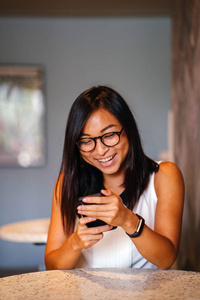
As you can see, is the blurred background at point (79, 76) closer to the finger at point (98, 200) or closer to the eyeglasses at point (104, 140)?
the eyeglasses at point (104, 140)

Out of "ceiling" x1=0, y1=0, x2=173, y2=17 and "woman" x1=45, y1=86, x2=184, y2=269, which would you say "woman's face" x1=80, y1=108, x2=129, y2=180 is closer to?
"woman" x1=45, y1=86, x2=184, y2=269

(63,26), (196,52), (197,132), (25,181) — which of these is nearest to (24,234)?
(197,132)

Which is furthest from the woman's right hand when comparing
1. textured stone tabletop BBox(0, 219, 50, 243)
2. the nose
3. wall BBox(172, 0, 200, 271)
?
textured stone tabletop BBox(0, 219, 50, 243)

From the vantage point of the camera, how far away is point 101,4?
4.42m

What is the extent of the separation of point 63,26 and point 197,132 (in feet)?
10.4

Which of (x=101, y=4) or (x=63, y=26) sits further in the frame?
(x=63, y=26)

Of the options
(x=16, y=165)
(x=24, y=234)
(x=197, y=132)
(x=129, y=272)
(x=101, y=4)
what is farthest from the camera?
(x=16, y=165)

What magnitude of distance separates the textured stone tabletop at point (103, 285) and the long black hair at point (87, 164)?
443 millimetres

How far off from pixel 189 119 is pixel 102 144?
1.16 m

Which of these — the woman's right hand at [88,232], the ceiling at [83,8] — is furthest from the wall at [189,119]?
the ceiling at [83,8]

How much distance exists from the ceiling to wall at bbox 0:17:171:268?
17 cm

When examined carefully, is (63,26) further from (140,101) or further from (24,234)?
(24,234)

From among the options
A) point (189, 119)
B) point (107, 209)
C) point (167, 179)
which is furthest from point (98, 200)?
point (189, 119)

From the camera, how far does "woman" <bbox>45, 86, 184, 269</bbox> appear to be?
4.70 ft
